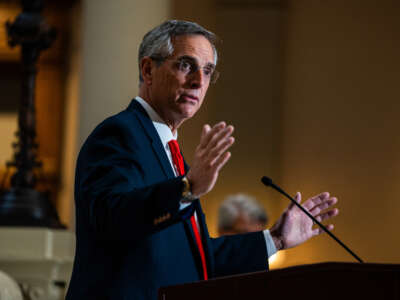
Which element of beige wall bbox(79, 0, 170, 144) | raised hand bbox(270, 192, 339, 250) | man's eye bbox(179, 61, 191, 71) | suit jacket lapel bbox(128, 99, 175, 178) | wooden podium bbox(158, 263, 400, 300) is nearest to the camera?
wooden podium bbox(158, 263, 400, 300)

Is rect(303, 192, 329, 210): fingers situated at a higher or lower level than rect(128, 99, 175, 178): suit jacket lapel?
lower

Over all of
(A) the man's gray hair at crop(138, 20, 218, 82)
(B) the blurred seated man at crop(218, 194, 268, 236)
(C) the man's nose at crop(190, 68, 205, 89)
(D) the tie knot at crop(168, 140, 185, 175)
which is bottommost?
(B) the blurred seated man at crop(218, 194, 268, 236)

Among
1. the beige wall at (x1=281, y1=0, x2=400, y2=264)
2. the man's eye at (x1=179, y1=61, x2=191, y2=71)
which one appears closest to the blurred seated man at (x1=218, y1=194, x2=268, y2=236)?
the beige wall at (x1=281, y1=0, x2=400, y2=264)

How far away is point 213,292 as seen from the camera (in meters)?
→ 1.89

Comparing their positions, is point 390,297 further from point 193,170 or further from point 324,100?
point 324,100

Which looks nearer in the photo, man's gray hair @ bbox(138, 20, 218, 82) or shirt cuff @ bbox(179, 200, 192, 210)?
shirt cuff @ bbox(179, 200, 192, 210)

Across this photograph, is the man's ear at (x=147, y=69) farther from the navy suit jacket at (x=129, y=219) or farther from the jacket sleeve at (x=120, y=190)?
the jacket sleeve at (x=120, y=190)

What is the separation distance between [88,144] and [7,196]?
3.11 metres

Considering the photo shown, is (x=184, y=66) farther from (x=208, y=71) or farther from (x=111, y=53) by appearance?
(x=111, y=53)

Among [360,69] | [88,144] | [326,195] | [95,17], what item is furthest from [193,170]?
[360,69]

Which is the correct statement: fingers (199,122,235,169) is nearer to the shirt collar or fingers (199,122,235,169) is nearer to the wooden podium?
the wooden podium

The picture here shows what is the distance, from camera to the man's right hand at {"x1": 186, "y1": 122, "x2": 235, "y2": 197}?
1936mm

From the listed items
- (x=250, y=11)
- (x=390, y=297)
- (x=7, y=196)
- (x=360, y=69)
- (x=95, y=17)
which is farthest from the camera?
A: (x=250, y=11)

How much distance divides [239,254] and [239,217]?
285cm
